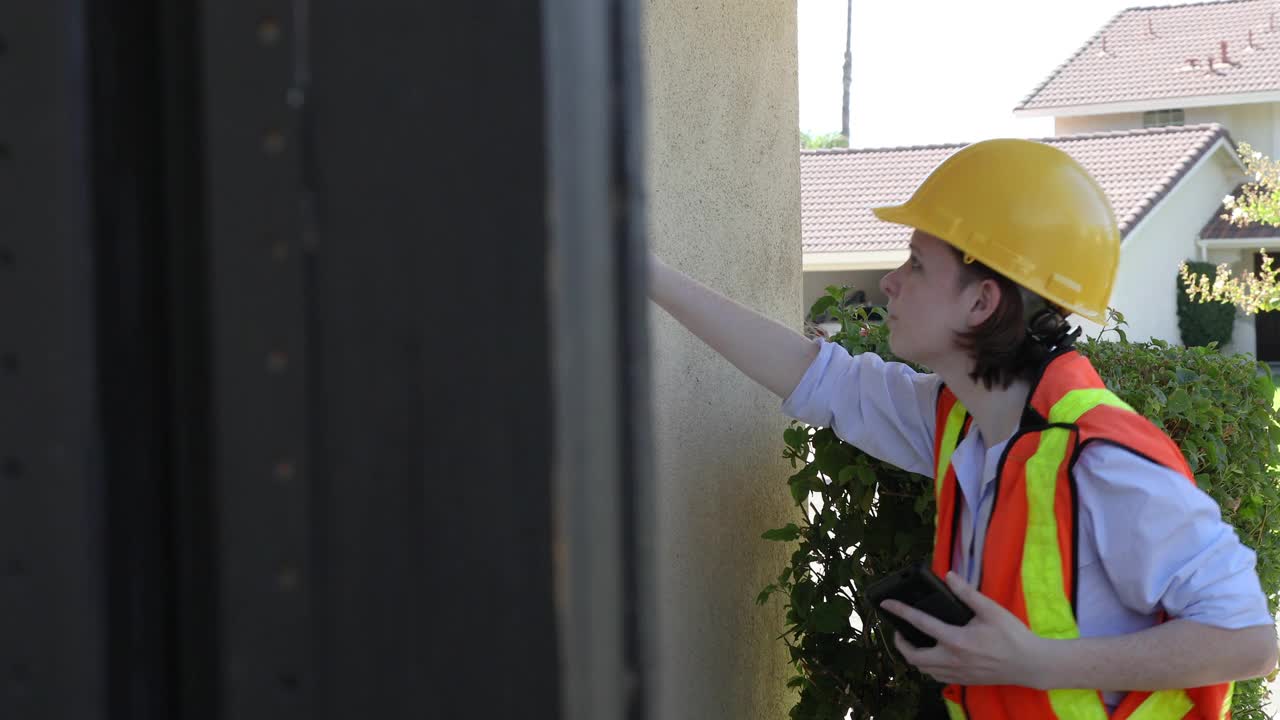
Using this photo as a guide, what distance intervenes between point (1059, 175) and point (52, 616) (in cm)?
212

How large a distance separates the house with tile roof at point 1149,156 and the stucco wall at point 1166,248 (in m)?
0.03

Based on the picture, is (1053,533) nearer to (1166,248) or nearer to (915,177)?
(915,177)

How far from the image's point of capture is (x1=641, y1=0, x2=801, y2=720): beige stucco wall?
3.30 m

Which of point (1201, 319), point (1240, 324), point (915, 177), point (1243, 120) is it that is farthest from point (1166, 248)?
point (1243, 120)

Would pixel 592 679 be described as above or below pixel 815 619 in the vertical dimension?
above

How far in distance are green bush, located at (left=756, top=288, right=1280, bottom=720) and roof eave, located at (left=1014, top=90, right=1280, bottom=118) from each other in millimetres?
33520

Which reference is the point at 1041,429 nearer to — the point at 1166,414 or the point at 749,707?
the point at 1166,414

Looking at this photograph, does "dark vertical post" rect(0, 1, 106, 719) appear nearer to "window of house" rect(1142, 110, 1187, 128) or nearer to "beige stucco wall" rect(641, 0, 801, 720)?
"beige stucco wall" rect(641, 0, 801, 720)

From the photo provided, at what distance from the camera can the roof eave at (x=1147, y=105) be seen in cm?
3359

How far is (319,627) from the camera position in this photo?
0.81m

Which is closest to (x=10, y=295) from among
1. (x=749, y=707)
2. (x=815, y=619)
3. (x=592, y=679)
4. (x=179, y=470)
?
(x=179, y=470)

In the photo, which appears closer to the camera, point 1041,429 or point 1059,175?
point 1041,429

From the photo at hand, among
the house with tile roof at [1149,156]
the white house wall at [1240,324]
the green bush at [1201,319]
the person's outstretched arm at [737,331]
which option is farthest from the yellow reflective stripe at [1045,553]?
the white house wall at [1240,324]

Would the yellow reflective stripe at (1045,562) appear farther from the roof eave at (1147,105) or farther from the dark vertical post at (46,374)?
the roof eave at (1147,105)
